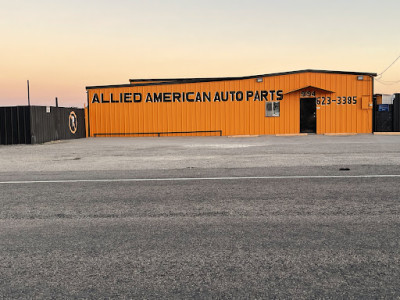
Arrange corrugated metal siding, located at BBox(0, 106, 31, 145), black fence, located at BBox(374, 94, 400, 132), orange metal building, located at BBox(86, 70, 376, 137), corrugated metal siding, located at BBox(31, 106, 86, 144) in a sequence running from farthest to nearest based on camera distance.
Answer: black fence, located at BBox(374, 94, 400, 132) < orange metal building, located at BBox(86, 70, 376, 137) < corrugated metal siding, located at BBox(31, 106, 86, 144) < corrugated metal siding, located at BBox(0, 106, 31, 145)

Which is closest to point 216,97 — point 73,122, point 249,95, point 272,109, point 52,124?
point 249,95

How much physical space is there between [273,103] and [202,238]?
82.5ft

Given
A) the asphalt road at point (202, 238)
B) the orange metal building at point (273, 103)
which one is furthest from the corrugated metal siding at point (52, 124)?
the asphalt road at point (202, 238)

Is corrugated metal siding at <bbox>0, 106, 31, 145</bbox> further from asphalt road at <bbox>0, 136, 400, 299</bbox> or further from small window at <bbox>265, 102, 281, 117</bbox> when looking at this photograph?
small window at <bbox>265, 102, 281, 117</bbox>

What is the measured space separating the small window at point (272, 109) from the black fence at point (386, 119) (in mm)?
7133

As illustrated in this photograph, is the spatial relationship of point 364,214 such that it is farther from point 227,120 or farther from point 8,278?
point 227,120

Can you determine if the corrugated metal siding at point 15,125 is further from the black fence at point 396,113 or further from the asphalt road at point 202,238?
the black fence at point 396,113

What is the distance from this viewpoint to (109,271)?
309 centimetres

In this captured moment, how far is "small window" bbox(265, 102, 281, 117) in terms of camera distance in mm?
28125

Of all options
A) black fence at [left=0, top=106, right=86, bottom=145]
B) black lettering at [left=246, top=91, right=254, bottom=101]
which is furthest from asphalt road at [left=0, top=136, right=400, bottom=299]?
black lettering at [left=246, top=91, right=254, bottom=101]

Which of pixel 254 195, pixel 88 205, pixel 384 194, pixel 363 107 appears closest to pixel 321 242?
pixel 254 195

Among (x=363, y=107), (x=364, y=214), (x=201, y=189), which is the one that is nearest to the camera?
(x=364, y=214)

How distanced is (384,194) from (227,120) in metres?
22.5

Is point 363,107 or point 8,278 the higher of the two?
point 363,107
